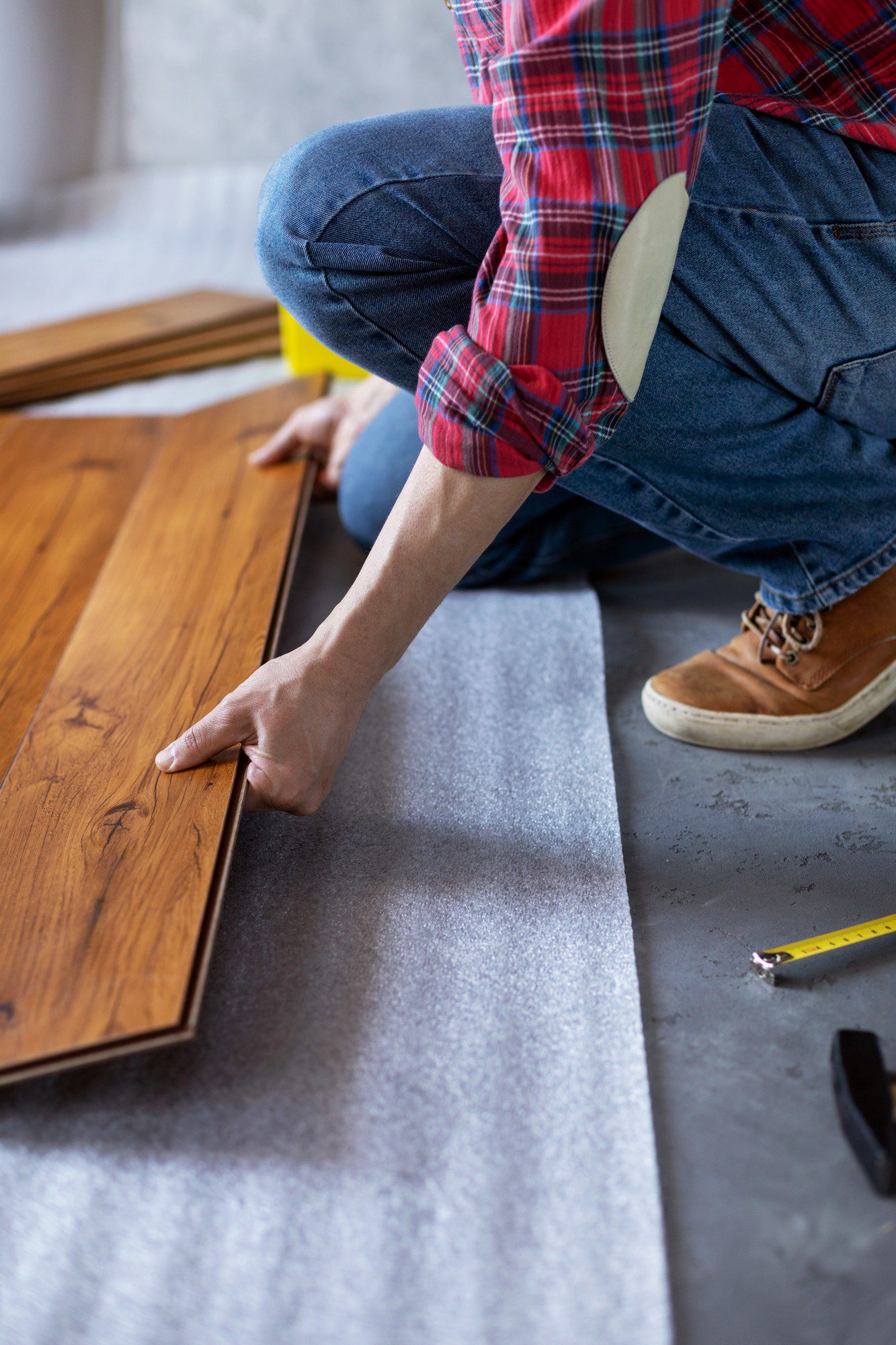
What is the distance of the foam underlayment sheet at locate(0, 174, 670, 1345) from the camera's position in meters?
0.71

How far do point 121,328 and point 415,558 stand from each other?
1890 mm

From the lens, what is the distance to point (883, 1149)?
2.47ft

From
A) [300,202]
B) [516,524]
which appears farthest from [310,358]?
[300,202]

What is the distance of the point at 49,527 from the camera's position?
1.62m

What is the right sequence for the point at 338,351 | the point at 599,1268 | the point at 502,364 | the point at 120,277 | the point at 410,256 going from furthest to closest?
the point at 120,277 → the point at 338,351 → the point at 410,256 → the point at 502,364 → the point at 599,1268

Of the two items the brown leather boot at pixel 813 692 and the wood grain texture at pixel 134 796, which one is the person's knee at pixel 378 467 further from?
the brown leather boot at pixel 813 692

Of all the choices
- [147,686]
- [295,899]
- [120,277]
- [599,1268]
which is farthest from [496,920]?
[120,277]

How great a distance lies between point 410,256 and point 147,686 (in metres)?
0.52

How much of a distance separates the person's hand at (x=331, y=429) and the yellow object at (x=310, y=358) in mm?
553

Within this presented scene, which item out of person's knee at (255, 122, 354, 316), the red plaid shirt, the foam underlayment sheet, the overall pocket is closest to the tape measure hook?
the foam underlayment sheet

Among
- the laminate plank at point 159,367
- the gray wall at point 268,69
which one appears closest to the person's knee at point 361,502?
the laminate plank at point 159,367

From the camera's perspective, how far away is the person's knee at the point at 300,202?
1.10 metres

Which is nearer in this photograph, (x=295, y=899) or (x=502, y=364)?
(x=502, y=364)

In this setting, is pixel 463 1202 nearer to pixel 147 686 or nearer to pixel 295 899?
pixel 295 899
